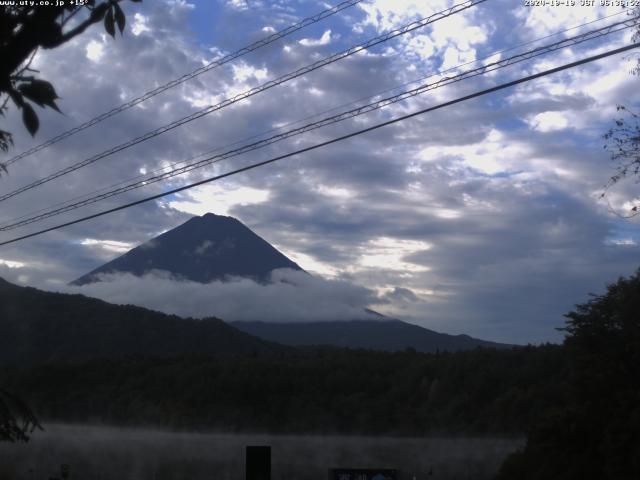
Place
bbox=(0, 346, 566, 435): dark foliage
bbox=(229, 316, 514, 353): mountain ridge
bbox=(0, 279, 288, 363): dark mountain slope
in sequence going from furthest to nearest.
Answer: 1. bbox=(229, 316, 514, 353): mountain ridge
2. bbox=(0, 279, 288, 363): dark mountain slope
3. bbox=(0, 346, 566, 435): dark foliage

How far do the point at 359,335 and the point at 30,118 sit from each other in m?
142

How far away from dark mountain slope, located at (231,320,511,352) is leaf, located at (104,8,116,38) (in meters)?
120

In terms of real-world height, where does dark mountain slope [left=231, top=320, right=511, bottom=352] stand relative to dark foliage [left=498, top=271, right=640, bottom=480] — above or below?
above

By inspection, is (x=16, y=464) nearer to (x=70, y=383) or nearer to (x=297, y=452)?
(x=297, y=452)

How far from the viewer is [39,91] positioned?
5461mm

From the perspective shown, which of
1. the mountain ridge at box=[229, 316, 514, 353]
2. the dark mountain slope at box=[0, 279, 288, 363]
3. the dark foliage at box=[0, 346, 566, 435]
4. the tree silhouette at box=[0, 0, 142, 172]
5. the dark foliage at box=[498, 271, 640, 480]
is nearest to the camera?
the tree silhouette at box=[0, 0, 142, 172]

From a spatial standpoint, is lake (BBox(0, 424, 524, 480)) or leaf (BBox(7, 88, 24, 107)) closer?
leaf (BBox(7, 88, 24, 107))

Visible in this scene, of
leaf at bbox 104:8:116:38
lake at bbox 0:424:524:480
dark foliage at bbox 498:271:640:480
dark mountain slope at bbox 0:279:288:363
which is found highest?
dark mountain slope at bbox 0:279:288:363

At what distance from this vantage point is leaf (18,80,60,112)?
5.46 metres

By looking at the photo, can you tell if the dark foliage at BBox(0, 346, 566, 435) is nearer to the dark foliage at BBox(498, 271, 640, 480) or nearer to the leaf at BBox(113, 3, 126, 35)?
the dark foliage at BBox(498, 271, 640, 480)

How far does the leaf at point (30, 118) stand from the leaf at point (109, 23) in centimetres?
97

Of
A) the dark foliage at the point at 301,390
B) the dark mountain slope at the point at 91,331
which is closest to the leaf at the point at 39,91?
the dark foliage at the point at 301,390

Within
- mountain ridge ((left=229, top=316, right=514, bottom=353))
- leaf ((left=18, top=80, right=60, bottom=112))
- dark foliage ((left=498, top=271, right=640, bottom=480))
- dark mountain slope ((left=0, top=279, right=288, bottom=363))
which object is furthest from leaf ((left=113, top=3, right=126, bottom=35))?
mountain ridge ((left=229, top=316, right=514, bottom=353))

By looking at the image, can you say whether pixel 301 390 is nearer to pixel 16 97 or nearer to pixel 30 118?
pixel 30 118
